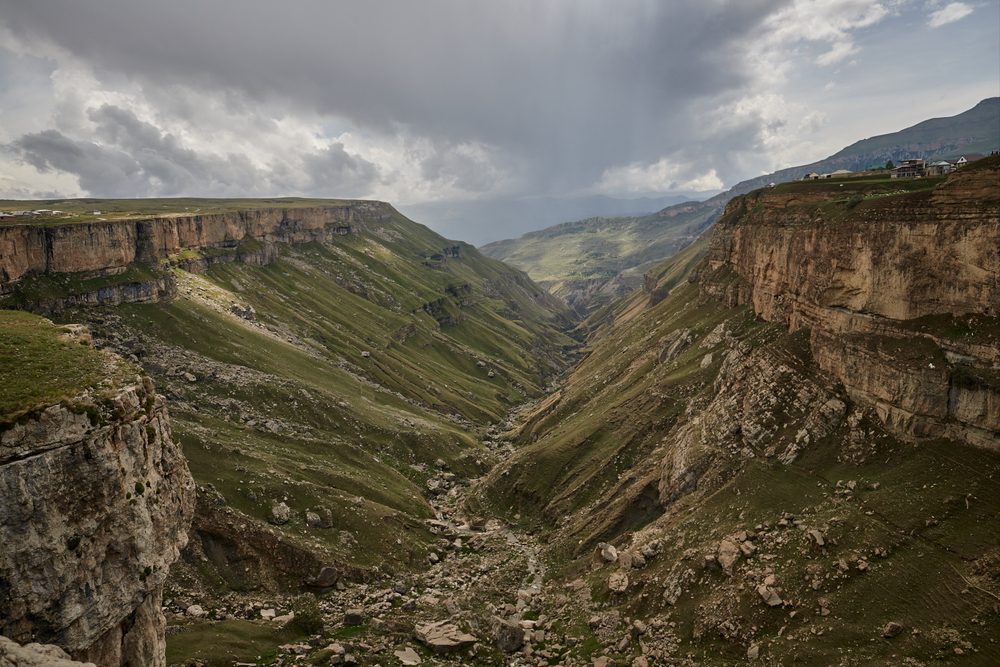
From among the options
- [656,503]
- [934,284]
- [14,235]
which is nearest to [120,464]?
[656,503]

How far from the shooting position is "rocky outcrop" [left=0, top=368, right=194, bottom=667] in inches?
1063

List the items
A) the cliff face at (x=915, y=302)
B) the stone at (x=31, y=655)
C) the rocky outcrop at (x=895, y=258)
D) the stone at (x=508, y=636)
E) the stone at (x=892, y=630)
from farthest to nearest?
1. the stone at (x=508, y=636)
2. the rocky outcrop at (x=895, y=258)
3. the cliff face at (x=915, y=302)
4. the stone at (x=892, y=630)
5. the stone at (x=31, y=655)

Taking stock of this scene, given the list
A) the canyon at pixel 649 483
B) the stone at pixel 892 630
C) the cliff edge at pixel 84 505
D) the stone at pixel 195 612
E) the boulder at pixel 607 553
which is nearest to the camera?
the cliff edge at pixel 84 505

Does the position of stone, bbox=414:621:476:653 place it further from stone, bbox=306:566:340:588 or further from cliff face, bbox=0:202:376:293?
cliff face, bbox=0:202:376:293

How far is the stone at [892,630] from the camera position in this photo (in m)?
36.2

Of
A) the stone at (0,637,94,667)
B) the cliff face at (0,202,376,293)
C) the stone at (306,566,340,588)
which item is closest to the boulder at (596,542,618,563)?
the stone at (306,566,340,588)

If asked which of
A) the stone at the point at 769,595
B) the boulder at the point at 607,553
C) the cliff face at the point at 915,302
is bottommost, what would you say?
the boulder at the point at 607,553

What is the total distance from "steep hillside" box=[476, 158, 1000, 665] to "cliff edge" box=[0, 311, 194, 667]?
44.0 m

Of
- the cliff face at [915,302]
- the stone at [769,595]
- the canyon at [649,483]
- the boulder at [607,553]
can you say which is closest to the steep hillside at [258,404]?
the canyon at [649,483]

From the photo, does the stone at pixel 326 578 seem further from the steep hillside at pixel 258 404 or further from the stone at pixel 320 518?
the stone at pixel 320 518

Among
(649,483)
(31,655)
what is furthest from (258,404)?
(31,655)

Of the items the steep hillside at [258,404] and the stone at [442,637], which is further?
the steep hillside at [258,404]

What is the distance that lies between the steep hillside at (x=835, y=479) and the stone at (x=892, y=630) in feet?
0.35

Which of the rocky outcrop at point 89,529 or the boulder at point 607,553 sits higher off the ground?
the rocky outcrop at point 89,529
